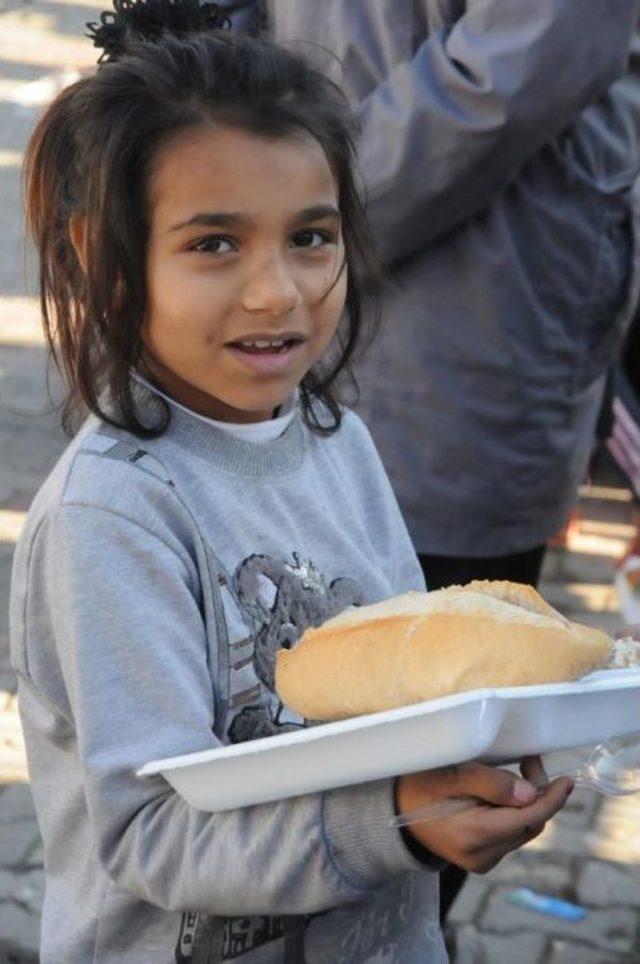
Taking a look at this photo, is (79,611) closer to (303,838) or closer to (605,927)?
(303,838)

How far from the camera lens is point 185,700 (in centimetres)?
174

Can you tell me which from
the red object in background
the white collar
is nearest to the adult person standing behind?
the white collar

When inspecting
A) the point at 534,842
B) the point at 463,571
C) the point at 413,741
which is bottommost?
the point at 534,842

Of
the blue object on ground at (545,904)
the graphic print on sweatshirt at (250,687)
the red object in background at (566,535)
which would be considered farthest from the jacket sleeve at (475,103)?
the red object in background at (566,535)

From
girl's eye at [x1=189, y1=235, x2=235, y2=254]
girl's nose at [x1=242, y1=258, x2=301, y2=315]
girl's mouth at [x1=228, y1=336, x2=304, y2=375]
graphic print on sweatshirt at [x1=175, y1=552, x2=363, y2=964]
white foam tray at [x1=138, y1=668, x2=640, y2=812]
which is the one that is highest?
girl's eye at [x1=189, y1=235, x2=235, y2=254]

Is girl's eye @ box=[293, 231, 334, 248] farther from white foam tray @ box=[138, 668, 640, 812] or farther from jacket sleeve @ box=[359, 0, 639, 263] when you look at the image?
jacket sleeve @ box=[359, 0, 639, 263]

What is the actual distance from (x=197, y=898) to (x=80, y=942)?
0.23 metres

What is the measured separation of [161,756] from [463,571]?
1.37 m

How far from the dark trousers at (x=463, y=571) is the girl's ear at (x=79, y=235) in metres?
1.15

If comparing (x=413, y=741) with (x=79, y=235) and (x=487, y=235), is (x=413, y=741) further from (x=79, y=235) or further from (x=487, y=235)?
(x=487, y=235)

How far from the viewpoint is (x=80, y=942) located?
1887 mm

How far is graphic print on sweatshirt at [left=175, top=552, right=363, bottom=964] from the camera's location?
6.03 feet

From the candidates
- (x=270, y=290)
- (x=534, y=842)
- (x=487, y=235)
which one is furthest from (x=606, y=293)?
(x=534, y=842)

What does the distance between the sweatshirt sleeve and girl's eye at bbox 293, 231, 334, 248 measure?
36cm
